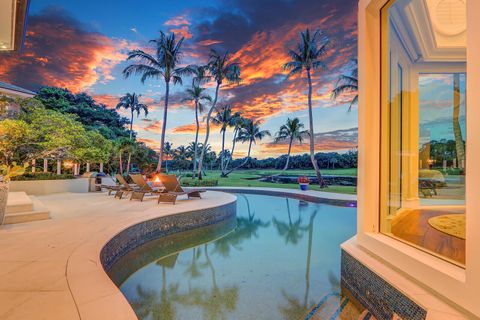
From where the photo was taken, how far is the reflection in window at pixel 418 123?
9.55ft

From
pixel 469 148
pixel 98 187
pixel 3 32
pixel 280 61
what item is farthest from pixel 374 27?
pixel 280 61

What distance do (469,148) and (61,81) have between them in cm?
2730

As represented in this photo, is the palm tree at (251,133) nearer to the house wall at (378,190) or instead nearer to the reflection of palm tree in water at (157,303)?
the house wall at (378,190)

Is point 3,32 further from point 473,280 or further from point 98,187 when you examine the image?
point 473,280

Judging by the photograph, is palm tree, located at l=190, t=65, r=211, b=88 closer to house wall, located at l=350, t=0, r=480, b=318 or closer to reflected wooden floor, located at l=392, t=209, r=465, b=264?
house wall, located at l=350, t=0, r=480, b=318

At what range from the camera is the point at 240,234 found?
6.51m

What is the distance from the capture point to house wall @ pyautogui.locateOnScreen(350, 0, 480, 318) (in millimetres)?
1964

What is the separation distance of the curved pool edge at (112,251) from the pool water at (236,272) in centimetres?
29

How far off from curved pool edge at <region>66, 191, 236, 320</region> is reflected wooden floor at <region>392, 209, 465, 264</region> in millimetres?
2942

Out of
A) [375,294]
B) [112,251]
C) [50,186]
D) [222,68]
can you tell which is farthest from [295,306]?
[222,68]

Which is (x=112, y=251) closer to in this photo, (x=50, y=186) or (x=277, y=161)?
(x=50, y=186)

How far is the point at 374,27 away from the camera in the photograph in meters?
3.62

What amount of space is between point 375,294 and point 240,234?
406 cm

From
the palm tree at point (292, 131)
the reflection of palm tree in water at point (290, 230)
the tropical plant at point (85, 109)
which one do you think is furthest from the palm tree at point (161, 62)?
the palm tree at point (292, 131)
